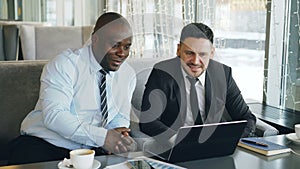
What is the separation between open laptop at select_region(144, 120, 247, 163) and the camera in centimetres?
139

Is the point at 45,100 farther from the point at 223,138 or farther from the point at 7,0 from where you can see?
the point at 7,0

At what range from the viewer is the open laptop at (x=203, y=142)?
139 cm

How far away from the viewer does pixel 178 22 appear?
143 inches

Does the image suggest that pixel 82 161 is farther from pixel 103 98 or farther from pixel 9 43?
pixel 9 43

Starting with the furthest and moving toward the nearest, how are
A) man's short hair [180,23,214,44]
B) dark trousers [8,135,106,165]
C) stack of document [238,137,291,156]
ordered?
man's short hair [180,23,214,44]
dark trousers [8,135,106,165]
stack of document [238,137,291,156]

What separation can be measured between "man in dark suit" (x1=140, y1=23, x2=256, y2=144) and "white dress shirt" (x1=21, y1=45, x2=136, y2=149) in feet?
0.50

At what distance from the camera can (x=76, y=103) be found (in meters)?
1.84

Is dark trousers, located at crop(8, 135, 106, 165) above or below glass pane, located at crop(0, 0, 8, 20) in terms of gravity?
below

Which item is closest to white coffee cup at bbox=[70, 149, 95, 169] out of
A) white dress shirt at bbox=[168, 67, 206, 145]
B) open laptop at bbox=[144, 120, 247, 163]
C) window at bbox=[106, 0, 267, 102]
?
open laptop at bbox=[144, 120, 247, 163]

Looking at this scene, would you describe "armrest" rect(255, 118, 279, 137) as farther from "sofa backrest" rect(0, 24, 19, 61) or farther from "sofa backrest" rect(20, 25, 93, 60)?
"sofa backrest" rect(0, 24, 19, 61)

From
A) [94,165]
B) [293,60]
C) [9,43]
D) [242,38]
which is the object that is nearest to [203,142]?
[94,165]

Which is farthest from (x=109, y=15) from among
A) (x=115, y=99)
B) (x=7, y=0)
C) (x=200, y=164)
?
(x=7, y=0)

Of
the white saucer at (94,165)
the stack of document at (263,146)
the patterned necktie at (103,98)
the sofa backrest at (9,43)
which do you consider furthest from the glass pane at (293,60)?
the sofa backrest at (9,43)

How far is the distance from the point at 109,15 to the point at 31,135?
68 cm
